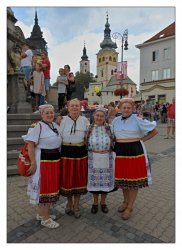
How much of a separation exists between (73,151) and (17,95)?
4.74 m

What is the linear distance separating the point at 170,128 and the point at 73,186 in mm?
9567

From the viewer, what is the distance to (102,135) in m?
3.55

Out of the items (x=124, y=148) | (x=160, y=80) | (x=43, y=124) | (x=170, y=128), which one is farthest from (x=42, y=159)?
(x=160, y=80)

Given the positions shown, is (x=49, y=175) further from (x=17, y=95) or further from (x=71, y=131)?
(x=17, y=95)

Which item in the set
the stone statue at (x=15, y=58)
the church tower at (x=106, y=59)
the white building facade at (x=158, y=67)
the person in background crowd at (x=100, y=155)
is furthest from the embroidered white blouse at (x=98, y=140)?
the church tower at (x=106, y=59)

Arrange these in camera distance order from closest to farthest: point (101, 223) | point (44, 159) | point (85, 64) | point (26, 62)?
point (44, 159) → point (101, 223) → point (26, 62) → point (85, 64)

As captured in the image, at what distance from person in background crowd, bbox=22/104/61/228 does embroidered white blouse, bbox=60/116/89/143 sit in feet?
0.43

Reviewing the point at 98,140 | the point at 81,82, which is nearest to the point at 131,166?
the point at 98,140

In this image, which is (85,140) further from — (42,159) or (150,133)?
(150,133)

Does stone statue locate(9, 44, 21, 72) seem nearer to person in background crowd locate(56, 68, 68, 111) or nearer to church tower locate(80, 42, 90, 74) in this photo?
person in background crowd locate(56, 68, 68, 111)

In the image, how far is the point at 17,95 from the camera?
24.8 feet

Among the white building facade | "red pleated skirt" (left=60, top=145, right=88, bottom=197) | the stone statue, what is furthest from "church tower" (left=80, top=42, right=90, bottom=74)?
"red pleated skirt" (left=60, top=145, right=88, bottom=197)

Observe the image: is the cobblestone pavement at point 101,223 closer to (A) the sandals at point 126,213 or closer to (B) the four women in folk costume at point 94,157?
(A) the sandals at point 126,213

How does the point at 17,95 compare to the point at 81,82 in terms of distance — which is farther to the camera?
the point at 81,82
